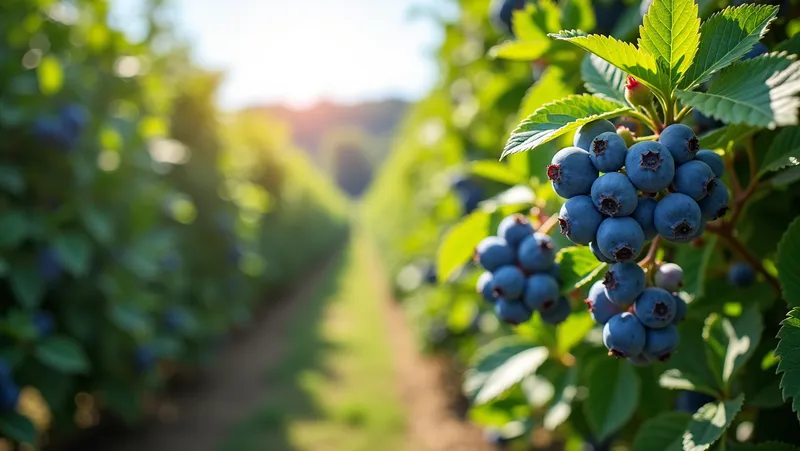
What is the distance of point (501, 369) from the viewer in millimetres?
1435

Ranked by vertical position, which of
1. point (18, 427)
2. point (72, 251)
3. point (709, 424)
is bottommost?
point (709, 424)

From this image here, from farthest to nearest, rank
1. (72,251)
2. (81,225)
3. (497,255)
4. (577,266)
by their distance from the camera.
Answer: (81,225)
(72,251)
(497,255)
(577,266)

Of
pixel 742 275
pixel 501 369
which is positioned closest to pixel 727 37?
pixel 742 275

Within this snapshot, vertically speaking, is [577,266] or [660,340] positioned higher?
[577,266]

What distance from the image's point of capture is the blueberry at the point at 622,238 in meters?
0.74

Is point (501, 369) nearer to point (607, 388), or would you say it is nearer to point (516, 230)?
point (607, 388)

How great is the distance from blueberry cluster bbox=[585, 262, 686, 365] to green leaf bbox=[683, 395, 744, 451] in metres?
0.16

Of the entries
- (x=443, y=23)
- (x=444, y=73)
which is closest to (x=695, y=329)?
(x=443, y=23)

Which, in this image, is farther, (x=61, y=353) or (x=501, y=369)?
(x=61, y=353)

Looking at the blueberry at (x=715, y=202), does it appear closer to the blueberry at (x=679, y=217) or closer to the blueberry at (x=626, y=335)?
the blueberry at (x=679, y=217)

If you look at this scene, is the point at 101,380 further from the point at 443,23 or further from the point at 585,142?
the point at 585,142

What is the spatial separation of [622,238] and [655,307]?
0.18 metres

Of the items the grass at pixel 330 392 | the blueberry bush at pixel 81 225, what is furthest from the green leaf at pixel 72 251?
the grass at pixel 330 392

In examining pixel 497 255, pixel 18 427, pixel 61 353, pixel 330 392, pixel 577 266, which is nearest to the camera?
pixel 577 266
